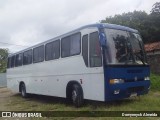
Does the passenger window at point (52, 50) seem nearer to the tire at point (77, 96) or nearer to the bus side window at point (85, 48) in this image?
the tire at point (77, 96)

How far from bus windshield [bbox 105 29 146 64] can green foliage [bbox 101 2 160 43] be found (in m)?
18.6

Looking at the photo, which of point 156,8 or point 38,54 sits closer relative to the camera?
point 38,54

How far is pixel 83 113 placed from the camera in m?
10.4

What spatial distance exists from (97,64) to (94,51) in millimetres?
522

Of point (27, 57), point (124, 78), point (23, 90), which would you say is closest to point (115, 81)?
point (124, 78)

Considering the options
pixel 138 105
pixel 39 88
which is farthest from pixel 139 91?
pixel 39 88

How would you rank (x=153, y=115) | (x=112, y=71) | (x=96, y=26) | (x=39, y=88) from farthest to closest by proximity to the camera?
1. (x=39, y=88)
2. (x=96, y=26)
3. (x=112, y=71)
4. (x=153, y=115)

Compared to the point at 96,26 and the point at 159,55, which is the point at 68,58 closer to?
the point at 96,26

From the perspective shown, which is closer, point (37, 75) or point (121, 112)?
point (121, 112)

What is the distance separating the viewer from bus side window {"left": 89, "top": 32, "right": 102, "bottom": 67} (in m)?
10.2

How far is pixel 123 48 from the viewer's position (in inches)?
412

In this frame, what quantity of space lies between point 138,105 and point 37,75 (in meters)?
7.17

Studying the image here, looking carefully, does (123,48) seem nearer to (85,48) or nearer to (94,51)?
(94,51)

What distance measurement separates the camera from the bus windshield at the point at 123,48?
33.1ft
